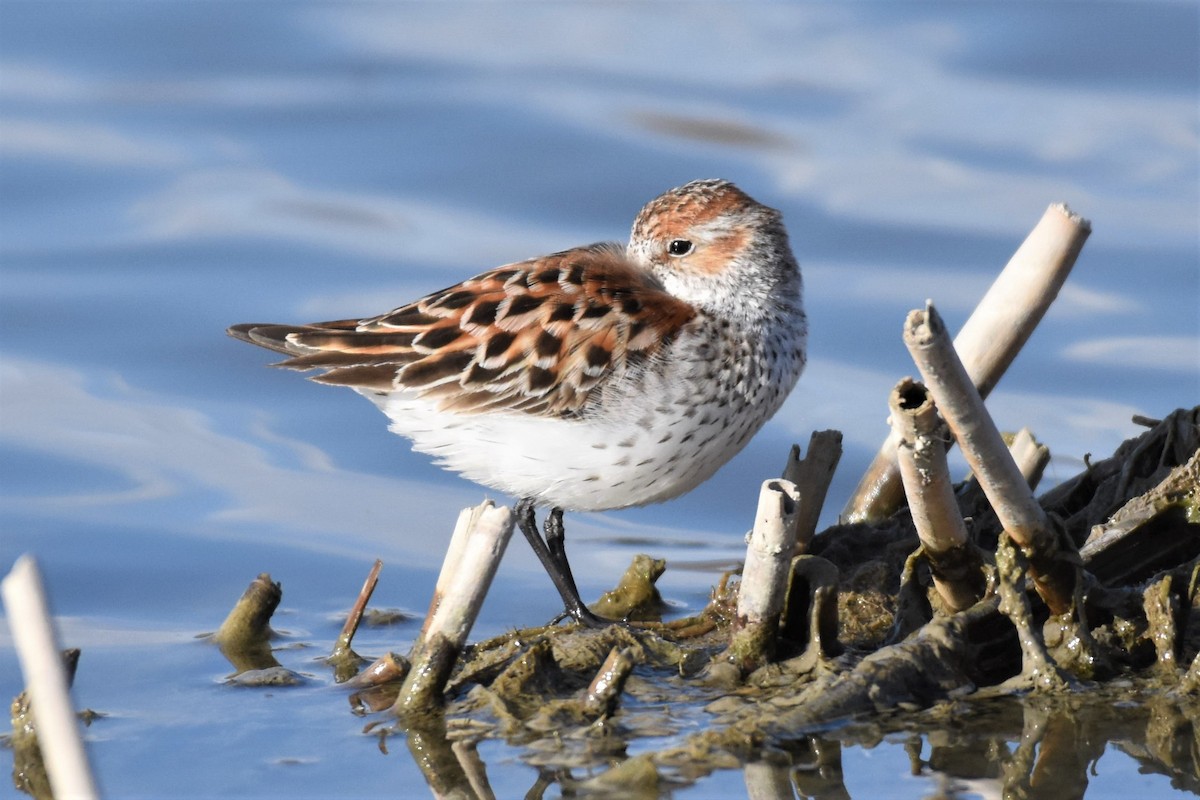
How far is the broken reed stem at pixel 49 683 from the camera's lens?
4.14 metres

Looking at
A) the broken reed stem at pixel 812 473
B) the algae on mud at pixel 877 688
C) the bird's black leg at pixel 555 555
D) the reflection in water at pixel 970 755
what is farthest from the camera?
the bird's black leg at pixel 555 555

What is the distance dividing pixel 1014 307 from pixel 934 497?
183 centimetres

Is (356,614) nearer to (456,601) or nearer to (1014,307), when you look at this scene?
(456,601)

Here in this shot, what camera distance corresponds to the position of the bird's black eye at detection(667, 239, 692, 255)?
8.27 metres

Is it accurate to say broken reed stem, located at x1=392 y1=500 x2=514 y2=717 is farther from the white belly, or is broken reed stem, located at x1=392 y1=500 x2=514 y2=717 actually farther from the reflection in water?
the white belly

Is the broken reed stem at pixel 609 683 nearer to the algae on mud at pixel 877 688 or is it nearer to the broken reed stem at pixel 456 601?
the algae on mud at pixel 877 688

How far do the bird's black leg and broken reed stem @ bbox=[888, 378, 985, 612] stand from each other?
175 cm

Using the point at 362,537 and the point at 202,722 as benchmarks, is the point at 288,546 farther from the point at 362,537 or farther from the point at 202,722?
the point at 202,722

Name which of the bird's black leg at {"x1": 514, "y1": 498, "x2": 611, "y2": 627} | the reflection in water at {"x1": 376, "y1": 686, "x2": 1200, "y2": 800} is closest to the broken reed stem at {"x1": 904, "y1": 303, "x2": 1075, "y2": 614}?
the reflection in water at {"x1": 376, "y1": 686, "x2": 1200, "y2": 800}

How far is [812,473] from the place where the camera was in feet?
25.2

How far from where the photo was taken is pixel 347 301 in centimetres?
1297

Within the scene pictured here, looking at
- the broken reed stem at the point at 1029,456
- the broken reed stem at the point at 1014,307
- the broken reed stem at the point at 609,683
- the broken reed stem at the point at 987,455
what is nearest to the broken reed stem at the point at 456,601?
the broken reed stem at the point at 609,683

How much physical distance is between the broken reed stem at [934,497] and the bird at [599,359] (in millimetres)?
1271

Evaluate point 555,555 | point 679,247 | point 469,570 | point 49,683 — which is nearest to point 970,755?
point 469,570
